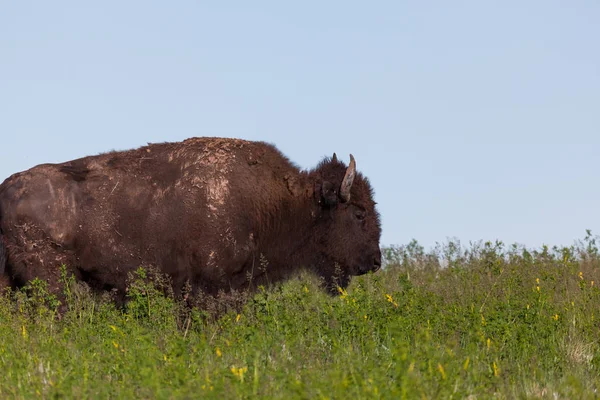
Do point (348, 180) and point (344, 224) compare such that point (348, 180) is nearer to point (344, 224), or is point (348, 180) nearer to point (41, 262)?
point (344, 224)

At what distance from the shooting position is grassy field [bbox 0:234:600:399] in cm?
591

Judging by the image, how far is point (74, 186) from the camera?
10.9 m

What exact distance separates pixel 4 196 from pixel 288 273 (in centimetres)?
377

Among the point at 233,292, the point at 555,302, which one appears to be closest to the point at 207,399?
the point at 233,292

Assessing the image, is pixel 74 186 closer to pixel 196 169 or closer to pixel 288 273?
pixel 196 169

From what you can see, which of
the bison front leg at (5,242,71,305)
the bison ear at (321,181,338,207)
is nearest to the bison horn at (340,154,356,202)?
the bison ear at (321,181,338,207)

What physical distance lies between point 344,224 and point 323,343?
11.4 ft

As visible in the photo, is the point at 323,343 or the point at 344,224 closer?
the point at 323,343

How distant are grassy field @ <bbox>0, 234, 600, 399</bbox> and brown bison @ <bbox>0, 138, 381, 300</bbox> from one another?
0.42 metres

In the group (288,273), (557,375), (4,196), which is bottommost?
(557,375)

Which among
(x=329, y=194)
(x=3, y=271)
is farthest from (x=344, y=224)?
(x=3, y=271)

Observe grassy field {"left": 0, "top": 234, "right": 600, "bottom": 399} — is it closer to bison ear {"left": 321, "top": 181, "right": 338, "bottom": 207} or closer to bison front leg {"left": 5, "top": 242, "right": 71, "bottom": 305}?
bison front leg {"left": 5, "top": 242, "right": 71, "bottom": 305}

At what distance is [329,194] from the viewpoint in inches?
454

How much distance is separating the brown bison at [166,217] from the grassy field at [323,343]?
416mm
